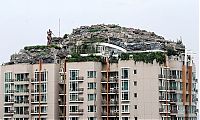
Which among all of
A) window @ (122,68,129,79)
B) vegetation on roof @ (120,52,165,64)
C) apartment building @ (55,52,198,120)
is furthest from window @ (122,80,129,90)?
vegetation on roof @ (120,52,165,64)

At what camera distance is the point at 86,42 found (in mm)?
45000

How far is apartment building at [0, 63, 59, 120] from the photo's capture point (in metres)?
42.8

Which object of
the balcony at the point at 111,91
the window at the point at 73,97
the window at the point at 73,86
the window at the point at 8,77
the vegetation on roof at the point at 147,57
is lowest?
the window at the point at 73,97

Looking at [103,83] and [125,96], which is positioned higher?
[103,83]

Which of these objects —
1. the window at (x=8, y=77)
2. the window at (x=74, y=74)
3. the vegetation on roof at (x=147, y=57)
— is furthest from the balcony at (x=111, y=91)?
the window at (x=8, y=77)

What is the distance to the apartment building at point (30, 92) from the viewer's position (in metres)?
42.8

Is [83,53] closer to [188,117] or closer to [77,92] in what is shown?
[77,92]

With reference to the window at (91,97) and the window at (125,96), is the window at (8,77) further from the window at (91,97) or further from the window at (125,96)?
the window at (125,96)

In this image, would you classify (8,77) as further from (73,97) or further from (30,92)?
(73,97)

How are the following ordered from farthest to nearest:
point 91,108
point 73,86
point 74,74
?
point 74,74 < point 73,86 < point 91,108

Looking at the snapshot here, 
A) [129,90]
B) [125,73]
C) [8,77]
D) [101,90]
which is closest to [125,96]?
[129,90]

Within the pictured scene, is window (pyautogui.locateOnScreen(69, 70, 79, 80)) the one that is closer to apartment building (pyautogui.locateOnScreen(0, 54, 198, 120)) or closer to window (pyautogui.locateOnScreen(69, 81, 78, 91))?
apartment building (pyautogui.locateOnScreen(0, 54, 198, 120))

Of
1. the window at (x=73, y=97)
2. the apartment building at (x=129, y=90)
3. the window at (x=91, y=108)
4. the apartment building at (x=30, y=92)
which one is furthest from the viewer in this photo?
the apartment building at (x=30, y=92)

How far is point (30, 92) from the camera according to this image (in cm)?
4344
